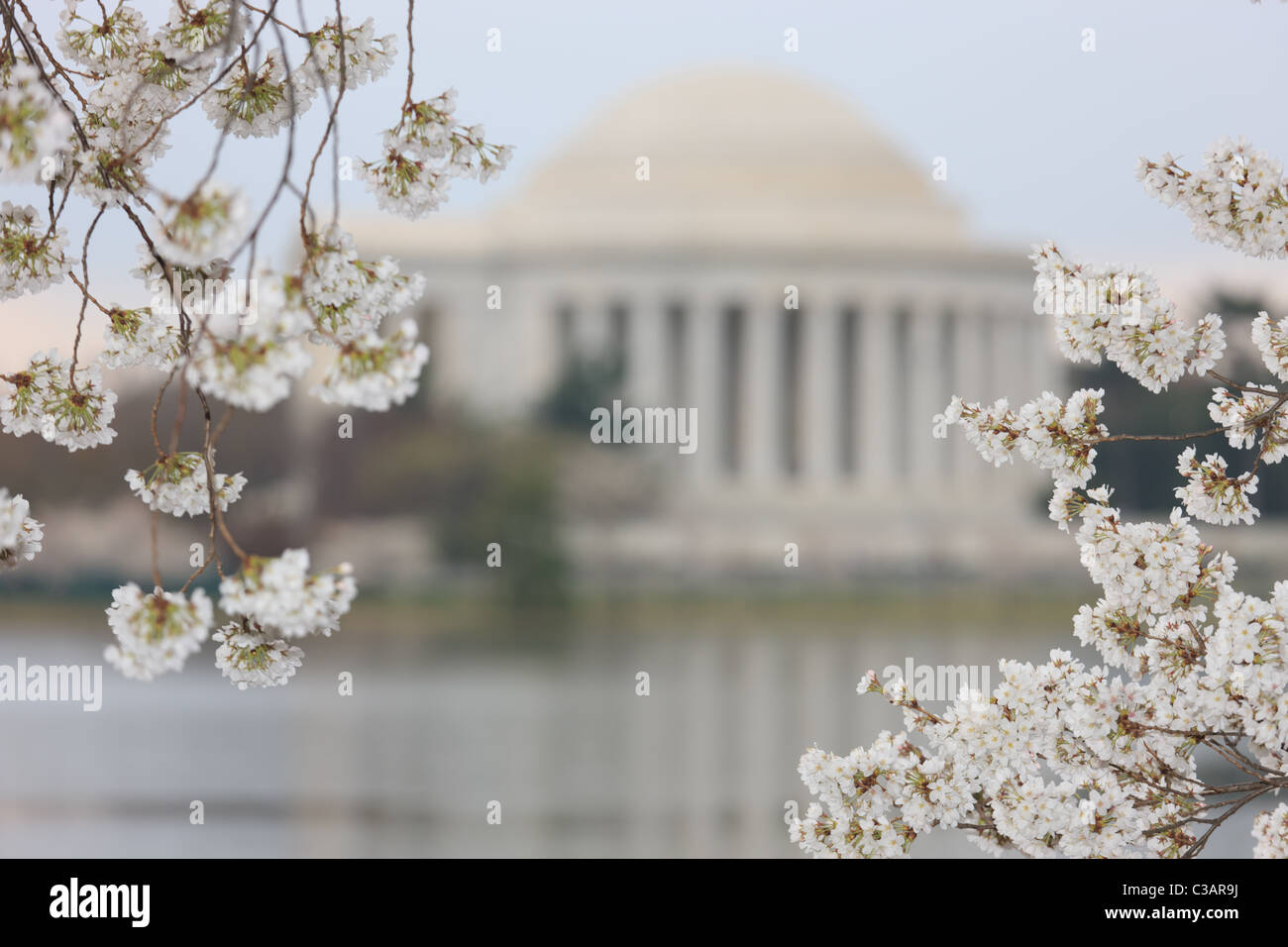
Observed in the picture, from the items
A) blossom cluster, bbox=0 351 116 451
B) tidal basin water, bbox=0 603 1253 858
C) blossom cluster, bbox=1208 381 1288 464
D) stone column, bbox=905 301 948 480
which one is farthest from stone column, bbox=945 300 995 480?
blossom cluster, bbox=0 351 116 451

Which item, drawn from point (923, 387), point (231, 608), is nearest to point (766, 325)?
point (923, 387)

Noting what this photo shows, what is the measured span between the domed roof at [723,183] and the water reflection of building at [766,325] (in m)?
0.22

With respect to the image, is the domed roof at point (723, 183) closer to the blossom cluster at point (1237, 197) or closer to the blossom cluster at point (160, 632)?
the blossom cluster at point (1237, 197)

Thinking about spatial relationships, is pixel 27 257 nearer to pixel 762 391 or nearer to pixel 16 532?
pixel 16 532

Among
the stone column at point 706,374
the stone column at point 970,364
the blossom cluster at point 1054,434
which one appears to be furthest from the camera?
the stone column at point 970,364

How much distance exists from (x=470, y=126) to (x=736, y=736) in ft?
85.8

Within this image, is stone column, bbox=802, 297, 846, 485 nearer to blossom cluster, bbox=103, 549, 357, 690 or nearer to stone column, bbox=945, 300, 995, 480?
stone column, bbox=945, 300, 995, 480

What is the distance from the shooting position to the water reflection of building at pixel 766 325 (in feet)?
273

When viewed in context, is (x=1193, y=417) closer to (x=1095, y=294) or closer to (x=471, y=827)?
(x=471, y=827)

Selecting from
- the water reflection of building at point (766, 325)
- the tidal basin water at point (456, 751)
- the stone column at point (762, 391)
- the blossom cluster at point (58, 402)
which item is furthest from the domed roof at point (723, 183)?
the blossom cluster at point (58, 402)

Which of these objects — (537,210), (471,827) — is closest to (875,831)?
(471,827)

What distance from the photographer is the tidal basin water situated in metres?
20.8

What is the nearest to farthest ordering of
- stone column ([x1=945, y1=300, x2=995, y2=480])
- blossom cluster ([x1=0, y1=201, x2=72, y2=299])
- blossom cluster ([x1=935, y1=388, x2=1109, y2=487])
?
blossom cluster ([x1=0, y1=201, x2=72, y2=299]), blossom cluster ([x1=935, y1=388, x2=1109, y2=487]), stone column ([x1=945, y1=300, x2=995, y2=480])

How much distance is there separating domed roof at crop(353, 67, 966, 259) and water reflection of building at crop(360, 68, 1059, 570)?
22cm
